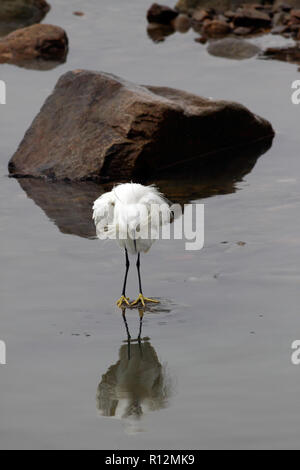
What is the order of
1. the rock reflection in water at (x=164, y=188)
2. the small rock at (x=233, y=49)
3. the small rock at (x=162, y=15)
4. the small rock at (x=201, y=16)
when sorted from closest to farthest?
the rock reflection in water at (x=164, y=188)
the small rock at (x=233, y=49)
the small rock at (x=201, y=16)
the small rock at (x=162, y=15)

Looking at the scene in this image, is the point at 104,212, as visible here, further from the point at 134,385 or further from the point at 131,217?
the point at 134,385

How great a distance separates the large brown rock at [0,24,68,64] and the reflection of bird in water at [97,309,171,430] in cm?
1124

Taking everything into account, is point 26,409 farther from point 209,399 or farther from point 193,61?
point 193,61

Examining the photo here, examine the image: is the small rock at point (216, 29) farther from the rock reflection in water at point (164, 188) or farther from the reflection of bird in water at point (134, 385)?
the reflection of bird in water at point (134, 385)

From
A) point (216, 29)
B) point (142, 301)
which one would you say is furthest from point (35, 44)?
point (142, 301)

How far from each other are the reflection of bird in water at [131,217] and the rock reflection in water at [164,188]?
197 centimetres

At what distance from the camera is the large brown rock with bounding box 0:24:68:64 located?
17734 mm

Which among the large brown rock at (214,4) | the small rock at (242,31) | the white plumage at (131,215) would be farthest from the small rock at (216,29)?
the white plumage at (131,215)

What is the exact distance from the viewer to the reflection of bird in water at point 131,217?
7.68 meters

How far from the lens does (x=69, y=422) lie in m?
6.29

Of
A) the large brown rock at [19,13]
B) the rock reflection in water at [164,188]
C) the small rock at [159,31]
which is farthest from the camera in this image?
the large brown rock at [19,13]

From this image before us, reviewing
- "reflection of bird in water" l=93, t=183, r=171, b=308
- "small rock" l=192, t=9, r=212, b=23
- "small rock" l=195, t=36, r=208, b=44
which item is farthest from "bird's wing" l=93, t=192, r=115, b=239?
"small rock" l=192, t=9, r=212, b=23

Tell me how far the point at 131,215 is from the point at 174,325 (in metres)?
0.95

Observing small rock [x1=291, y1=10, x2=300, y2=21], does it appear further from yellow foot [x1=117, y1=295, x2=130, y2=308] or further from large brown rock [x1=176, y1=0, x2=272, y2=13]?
yellow foot [x1=117, y1=295, x2=130, y2=308]
